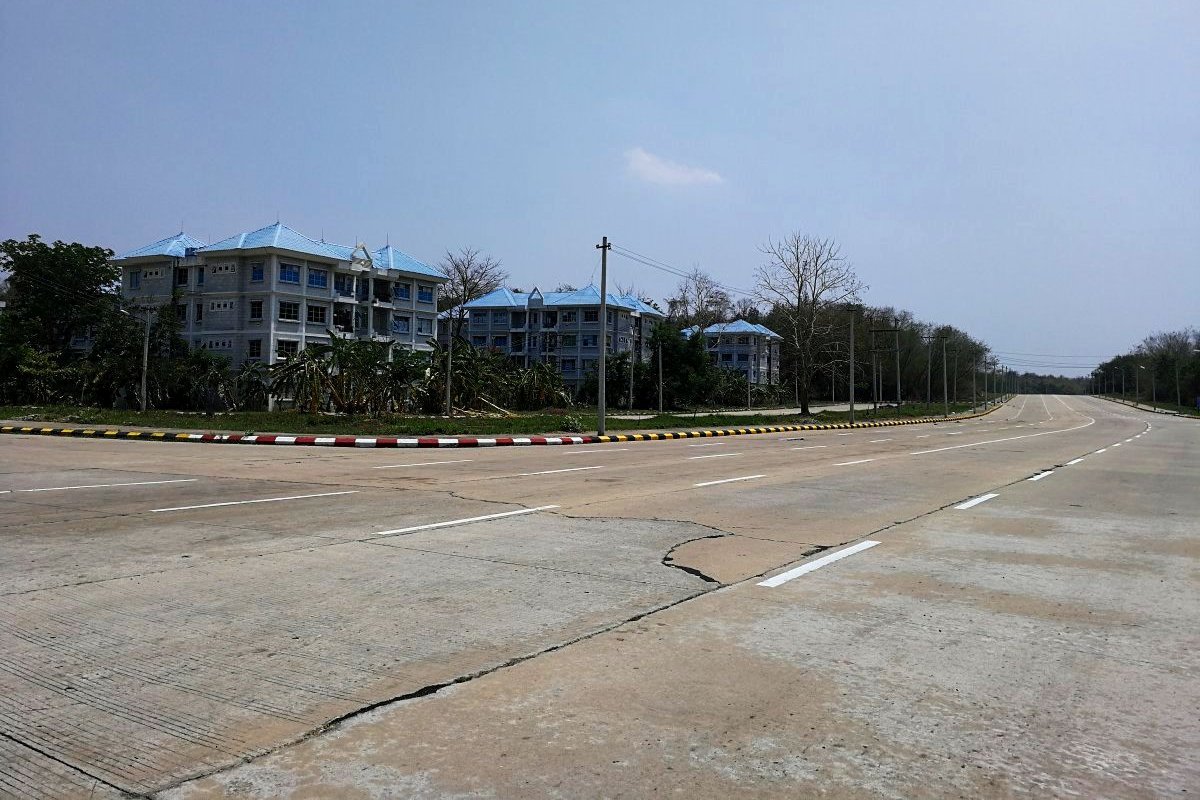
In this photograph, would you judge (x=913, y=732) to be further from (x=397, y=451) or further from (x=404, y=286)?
(x=404, y=286)

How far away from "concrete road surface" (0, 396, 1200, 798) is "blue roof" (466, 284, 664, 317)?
229 feet

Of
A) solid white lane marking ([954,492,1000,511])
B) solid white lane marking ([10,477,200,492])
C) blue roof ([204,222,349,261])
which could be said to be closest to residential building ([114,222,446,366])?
blue roof ([204,222,349,261])

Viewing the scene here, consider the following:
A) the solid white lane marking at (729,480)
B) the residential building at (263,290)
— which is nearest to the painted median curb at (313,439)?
the solid white lane marking at (729,480)

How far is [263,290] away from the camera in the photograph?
53500 millimetres

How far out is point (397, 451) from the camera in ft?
74.7

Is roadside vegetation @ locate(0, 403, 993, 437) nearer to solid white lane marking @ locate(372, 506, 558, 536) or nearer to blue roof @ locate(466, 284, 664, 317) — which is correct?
solid white lane marking @ locate(372, 506, 558, 536)

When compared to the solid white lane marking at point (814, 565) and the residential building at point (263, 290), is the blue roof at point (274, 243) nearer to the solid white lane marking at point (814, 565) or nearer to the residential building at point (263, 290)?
the residential building at point (263, 290)

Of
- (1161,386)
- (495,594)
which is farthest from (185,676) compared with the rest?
(1161,386)

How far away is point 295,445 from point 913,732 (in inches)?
905

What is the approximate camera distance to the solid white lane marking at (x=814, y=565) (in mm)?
6840

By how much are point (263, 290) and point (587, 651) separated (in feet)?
176

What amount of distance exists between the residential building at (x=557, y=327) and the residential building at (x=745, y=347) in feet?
45.8

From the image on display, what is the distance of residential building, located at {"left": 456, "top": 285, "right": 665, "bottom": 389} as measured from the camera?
8056 cm

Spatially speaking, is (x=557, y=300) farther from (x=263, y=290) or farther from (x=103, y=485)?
(x=103, y=485)
